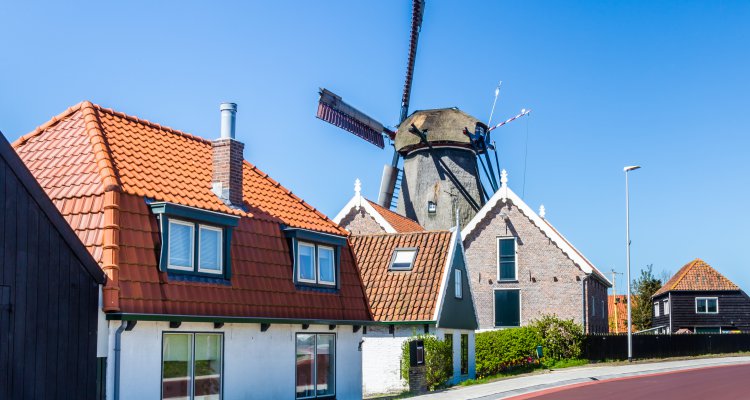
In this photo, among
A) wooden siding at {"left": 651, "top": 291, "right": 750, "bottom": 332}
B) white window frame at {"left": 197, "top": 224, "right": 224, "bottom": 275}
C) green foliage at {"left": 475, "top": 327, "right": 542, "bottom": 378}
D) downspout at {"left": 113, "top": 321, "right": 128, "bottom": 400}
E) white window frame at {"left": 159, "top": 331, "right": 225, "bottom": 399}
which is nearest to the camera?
downspout at {"left": 113, "top": 321, "right": 128, "bottom": 400}

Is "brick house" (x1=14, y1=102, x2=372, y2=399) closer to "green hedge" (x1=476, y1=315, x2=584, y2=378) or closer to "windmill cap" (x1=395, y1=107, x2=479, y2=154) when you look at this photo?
"green hedge" (x1=476, y1=315, x2=584, y2=378)

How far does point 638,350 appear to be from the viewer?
4438 cm

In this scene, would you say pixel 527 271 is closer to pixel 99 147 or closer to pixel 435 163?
pixel 435 163

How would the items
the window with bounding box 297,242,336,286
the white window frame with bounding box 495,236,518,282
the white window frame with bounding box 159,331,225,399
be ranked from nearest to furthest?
the white window frame with bounding box 159,331,225,399 < the window with bounding box 297,242,336,286 < the white window frame with bounding box 495,236,518,282

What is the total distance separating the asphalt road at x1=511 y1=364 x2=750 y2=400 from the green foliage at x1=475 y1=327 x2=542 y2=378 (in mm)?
4929

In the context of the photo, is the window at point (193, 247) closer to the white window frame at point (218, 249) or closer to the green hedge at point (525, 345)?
the white window frame at point (218, 249)

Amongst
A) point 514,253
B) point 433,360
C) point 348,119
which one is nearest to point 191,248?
point 433,360

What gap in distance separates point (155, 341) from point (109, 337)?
1.16 m

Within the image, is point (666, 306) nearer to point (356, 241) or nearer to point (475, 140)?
point (475, 140)

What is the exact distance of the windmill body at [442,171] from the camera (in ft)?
167

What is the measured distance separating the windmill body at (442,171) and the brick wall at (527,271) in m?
4.06

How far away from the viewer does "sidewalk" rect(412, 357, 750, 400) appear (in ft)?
81.8

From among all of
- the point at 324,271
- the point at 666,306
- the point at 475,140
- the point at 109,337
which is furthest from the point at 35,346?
the point at 666,306

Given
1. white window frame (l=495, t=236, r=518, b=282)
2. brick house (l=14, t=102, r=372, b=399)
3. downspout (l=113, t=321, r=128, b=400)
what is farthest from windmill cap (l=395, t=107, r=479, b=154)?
downspout (l=113, t=321, r=128, b=400)
